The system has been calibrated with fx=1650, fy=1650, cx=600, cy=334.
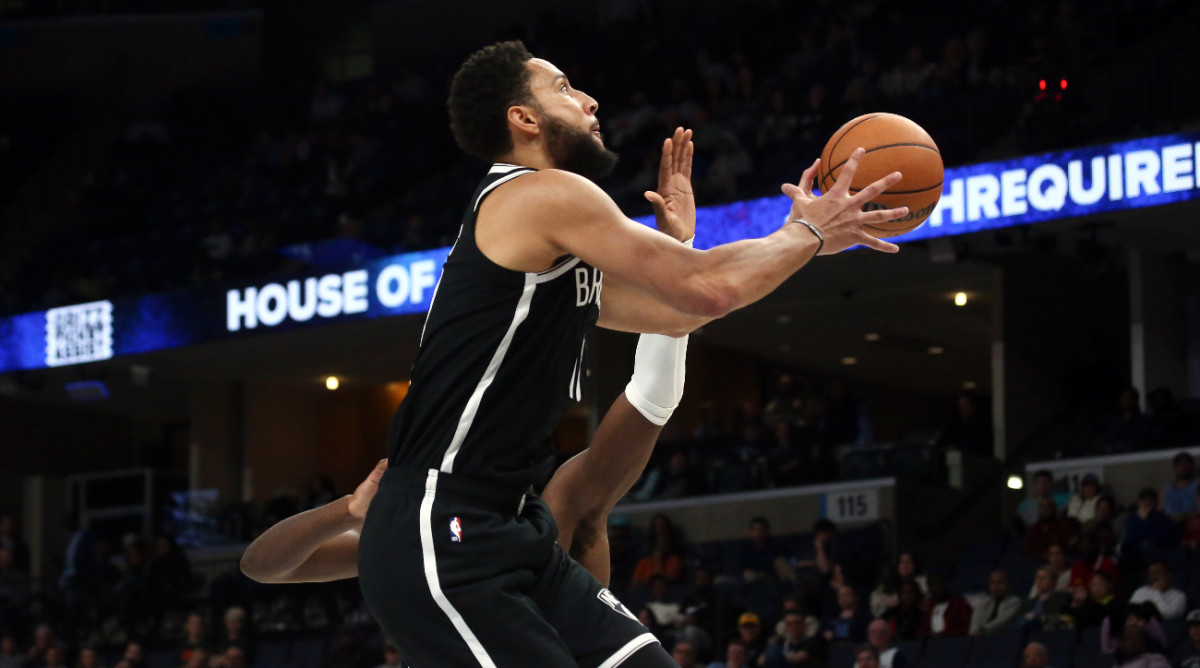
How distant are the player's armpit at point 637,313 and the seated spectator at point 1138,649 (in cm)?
705

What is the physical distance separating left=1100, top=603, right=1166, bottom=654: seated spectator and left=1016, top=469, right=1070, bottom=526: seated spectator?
2452mm

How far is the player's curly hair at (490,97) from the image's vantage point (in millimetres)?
3615

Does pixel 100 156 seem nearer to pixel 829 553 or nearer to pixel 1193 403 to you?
pixel 829 553

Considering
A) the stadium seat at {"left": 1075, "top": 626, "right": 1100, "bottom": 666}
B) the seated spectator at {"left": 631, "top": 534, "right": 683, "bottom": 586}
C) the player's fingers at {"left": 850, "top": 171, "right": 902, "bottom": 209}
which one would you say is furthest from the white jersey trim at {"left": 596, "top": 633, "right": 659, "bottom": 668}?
the seated spectator at {"left": 631, "top": 534, "right": 683, "bottom": 586}

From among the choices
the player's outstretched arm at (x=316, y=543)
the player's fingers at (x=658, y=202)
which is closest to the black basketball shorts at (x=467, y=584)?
the player's outstretched arm at (x=316, y=543)

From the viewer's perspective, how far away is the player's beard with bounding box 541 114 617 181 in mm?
3631

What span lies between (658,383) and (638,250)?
1348 mm

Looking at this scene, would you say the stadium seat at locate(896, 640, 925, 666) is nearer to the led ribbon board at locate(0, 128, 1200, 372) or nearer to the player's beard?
the led ribbon board at locate(0, 128, 1200, 372)

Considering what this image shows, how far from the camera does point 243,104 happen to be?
25.0 meters

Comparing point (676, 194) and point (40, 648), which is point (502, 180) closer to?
point (676, 194)

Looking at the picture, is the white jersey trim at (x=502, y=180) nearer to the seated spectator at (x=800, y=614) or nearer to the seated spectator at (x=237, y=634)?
the seated spectator at (x=800, y=614)

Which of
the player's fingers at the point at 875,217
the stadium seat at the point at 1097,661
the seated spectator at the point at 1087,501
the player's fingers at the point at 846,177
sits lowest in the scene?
the stadium seat at the point at 1097,661

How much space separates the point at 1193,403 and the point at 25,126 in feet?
61.9

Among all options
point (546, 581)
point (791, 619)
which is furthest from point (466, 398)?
point (791, 619)
